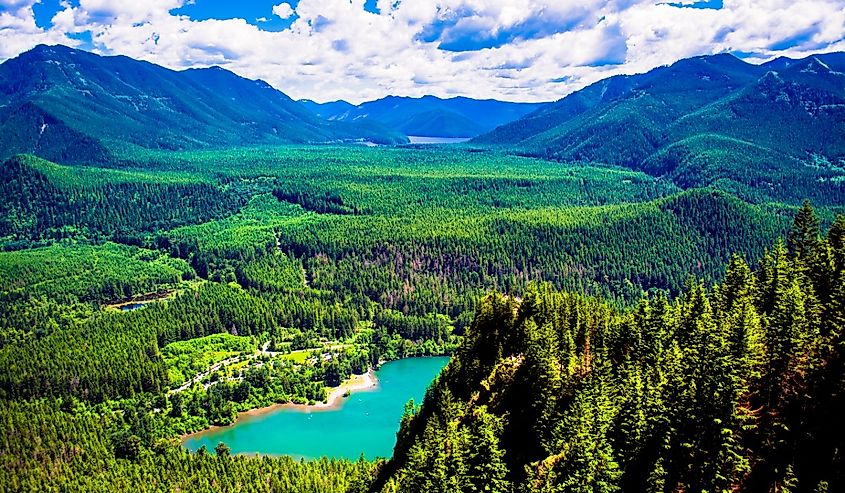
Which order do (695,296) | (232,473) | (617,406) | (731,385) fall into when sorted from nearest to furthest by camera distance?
(731,385)
(617,406)
(695,296)
(232,473)

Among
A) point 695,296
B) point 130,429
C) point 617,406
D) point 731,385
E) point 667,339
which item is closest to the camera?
point 731,385

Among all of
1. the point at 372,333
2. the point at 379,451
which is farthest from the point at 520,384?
the point at 372,333

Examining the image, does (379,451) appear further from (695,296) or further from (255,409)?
(695,296)

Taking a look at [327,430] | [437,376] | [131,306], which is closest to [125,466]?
[327,430]

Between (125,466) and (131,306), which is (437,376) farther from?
(131,306)

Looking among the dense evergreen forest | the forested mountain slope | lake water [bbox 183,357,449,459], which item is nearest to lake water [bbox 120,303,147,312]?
the dense evergreen forest

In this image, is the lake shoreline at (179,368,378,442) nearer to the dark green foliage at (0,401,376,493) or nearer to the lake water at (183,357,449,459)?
the lake water at (183,357,449,459)
